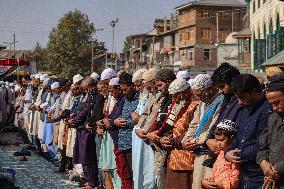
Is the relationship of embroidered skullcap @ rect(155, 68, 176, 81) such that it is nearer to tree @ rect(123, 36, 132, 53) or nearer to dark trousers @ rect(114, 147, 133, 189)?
dark trousers @ rect(114, 147, 133, 189)

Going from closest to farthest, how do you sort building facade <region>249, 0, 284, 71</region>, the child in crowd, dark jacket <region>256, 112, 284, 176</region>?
dark jacket <region>256, 112, 284, 176</region>
the child in crowd
building facade <region>249, 0, 284, 71</region>

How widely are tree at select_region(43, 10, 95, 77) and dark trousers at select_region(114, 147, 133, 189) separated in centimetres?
5834

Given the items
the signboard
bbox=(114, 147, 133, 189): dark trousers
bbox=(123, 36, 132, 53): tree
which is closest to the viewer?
bbox=(114, 147, 133, 189): dark trousers

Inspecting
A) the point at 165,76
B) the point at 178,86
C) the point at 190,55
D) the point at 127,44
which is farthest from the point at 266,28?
the point at 127,44

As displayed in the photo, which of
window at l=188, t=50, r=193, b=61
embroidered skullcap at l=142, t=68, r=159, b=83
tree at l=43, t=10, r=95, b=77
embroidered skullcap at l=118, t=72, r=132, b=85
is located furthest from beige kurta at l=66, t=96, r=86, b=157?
window at l=188, t=50, r=193, b=61

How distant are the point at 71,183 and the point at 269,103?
22.3ft

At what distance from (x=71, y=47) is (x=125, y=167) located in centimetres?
5995

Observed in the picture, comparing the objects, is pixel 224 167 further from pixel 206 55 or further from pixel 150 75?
pixel 206 55

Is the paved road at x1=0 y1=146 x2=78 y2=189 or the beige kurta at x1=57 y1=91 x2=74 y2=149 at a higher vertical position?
the beige kurta at x1=57 y1=91 x2=74 y2=149

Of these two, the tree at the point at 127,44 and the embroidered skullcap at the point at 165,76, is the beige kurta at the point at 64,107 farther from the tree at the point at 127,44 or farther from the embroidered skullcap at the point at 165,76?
the tree at the point at 127,44

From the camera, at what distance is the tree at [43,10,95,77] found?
67.2 metres

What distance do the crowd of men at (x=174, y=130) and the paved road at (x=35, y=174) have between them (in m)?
0.33

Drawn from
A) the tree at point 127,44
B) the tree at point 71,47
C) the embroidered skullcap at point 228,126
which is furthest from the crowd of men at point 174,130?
the tree at point 127,44

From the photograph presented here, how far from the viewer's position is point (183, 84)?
6.78 metres
